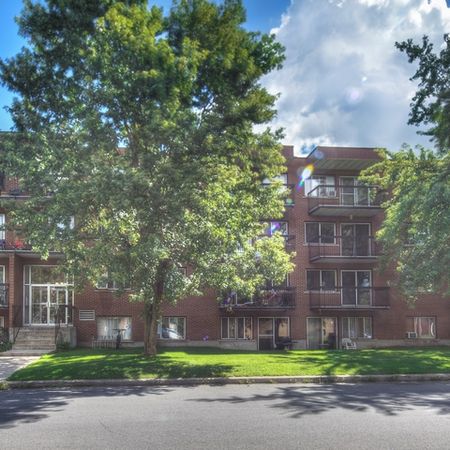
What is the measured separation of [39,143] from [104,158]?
1.78 m

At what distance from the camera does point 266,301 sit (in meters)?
28.3

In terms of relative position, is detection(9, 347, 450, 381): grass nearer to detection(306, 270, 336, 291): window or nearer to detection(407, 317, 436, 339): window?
detection(306, 270, 336, 291): window

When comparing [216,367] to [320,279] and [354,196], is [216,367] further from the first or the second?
[354,196]

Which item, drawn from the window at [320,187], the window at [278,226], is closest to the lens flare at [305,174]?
the window at [320,187]

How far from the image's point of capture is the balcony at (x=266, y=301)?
27734 mm

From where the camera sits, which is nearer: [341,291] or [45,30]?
[45,30]

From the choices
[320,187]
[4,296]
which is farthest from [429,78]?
[4,296]

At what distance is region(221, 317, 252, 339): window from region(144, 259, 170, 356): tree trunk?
9471mm

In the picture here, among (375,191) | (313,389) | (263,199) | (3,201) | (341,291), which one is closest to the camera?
(313,389)

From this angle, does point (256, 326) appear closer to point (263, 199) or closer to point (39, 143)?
point (263, 199)

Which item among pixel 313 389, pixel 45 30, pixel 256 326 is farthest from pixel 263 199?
pixel 256 326

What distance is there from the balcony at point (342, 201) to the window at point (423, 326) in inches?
248

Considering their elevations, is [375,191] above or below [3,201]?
above

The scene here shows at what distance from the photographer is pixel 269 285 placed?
2839cm
